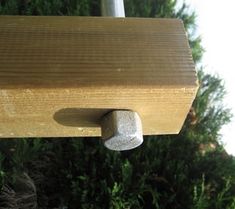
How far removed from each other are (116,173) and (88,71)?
53.0 inches

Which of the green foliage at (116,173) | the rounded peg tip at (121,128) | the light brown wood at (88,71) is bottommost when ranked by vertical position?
the rounded peg tip at (121,128)

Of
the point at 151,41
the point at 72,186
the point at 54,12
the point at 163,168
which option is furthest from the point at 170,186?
the point at 151,41

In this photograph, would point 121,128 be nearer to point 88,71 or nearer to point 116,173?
point 88,71

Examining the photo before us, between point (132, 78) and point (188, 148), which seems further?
point (188, 148)

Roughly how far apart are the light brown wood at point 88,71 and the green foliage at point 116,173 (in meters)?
1.15

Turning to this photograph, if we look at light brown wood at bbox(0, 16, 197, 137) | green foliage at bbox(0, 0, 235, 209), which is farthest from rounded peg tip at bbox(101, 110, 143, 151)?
green foliage at bbox(0, 0, 235, 209)

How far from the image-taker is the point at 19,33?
1.85 feet

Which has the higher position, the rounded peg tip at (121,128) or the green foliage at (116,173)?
the green foliage at (116,173)

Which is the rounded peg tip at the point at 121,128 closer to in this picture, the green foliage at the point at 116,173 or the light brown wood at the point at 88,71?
the light brown wood at the point at 88,71

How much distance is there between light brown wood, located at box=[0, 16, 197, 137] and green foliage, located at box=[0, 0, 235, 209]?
1149mm

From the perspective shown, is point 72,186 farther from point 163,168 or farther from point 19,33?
point 19,33

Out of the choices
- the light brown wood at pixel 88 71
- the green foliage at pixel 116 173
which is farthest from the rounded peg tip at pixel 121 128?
the green foliage at pixel 116 173

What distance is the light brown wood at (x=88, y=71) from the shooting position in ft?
1.67

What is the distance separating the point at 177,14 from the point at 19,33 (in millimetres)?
2145
